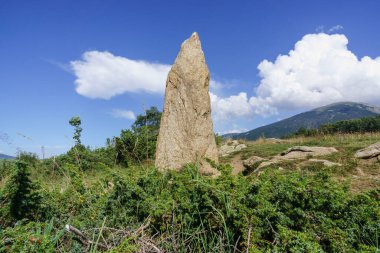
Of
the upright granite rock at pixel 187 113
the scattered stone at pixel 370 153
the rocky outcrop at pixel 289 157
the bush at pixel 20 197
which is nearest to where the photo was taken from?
the bush at pixel 20 197

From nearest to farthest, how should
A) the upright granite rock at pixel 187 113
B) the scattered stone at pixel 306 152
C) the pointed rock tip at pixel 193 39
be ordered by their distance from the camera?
1. the upright granite rock at pixel 187 113
2. the pointed rock tip at pixel 193 39
3. the scattered stone at pixel 306 152

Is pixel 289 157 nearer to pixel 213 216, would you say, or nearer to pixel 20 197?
pixel 213 216

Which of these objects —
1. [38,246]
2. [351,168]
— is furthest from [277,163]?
[38,246]

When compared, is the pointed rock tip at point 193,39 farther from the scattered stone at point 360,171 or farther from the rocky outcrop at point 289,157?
the scattered stone at point 360,171

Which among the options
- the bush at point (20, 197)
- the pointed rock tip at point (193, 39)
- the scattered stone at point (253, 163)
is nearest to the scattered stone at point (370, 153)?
the scattered stone at point (253, 163)

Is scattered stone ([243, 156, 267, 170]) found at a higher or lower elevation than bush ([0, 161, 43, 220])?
lower

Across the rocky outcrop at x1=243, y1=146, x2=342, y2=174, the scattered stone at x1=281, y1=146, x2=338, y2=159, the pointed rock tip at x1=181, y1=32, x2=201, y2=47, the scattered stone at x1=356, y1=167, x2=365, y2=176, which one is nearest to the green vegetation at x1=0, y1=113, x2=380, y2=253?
the scattered stone at x1=356, y1=167, x2=365, y2=176

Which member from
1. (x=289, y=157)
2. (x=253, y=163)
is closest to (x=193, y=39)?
(x=253, y=163)

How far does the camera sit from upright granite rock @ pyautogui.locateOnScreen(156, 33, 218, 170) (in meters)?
7.61

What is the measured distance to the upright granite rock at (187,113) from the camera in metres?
7.61

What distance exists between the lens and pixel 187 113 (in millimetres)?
7992

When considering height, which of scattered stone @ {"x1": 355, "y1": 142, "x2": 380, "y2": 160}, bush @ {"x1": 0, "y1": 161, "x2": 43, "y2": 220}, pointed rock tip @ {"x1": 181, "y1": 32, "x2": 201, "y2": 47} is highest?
pointed rock tip @ {"x1": 181, "y1": 32, "x2": 201, "y2": 47}

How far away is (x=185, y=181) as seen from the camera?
113 inches

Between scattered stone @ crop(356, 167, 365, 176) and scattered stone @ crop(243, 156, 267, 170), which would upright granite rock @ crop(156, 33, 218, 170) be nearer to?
scattered stone @ crop(243, 156, 267, 170)
